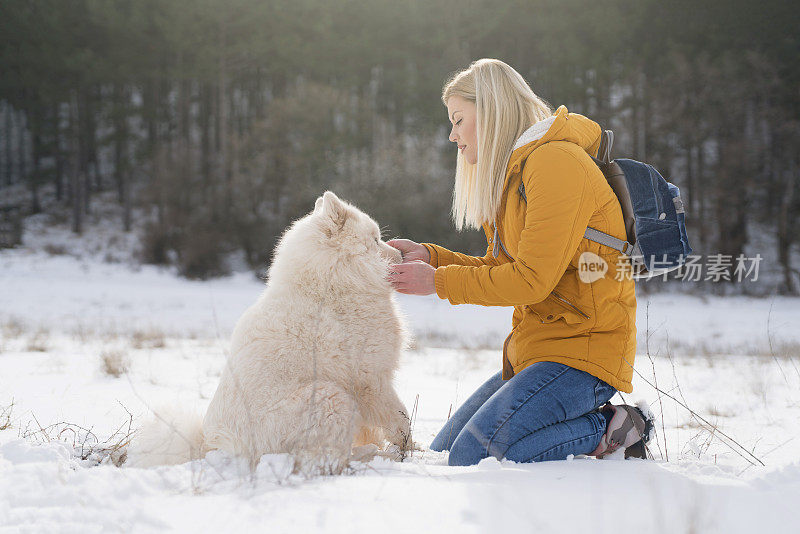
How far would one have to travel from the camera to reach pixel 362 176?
19828 mm

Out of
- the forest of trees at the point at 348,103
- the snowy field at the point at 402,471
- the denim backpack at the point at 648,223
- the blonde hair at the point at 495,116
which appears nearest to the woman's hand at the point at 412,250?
the blonde hair at the point at 495,116

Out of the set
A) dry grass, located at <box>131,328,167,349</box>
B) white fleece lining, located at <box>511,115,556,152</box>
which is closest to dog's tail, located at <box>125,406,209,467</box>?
white fleece lining, located at <box>511,115,556,152</box>

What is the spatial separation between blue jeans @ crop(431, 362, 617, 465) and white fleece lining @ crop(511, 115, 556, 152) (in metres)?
1.11

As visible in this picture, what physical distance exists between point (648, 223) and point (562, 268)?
1.60 ft

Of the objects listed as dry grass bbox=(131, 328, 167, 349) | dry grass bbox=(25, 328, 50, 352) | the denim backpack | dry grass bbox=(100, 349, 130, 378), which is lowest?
dry grass bbox=(131, 328, 167, 349)

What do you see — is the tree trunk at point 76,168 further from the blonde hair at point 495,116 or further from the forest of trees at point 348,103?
the blonde hair at point 495,116

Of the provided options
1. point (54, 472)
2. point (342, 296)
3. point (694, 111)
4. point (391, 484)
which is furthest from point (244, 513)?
point (694, 111)

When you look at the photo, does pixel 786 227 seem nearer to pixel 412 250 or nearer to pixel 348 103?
pixel 348 103

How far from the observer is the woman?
8.64 feet

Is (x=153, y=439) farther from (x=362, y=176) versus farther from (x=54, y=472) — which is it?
(x=362, y=176)

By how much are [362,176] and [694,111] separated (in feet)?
40.2

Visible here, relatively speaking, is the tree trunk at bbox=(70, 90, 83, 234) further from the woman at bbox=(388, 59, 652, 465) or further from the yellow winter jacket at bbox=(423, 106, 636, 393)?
the yellow winter jacket at bbox=(423, 106, 636, 393)

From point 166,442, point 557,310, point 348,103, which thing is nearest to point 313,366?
point 166,442

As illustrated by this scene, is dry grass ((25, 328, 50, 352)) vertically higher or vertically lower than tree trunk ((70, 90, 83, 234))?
lower
